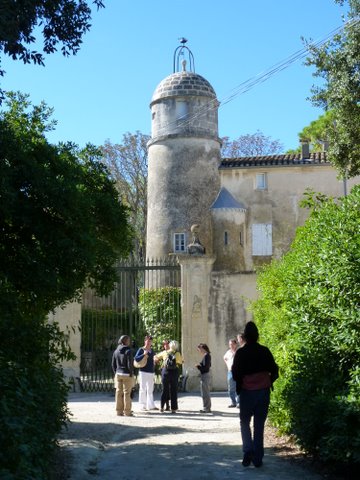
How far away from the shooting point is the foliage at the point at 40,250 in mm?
6355

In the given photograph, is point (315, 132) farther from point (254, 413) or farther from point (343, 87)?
point (254, 413)

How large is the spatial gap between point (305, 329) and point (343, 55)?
10916 millimetres

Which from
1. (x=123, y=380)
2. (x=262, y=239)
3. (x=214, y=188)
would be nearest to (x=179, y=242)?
(x=214, y=188)

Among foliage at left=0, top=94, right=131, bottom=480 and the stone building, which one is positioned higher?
the stone building

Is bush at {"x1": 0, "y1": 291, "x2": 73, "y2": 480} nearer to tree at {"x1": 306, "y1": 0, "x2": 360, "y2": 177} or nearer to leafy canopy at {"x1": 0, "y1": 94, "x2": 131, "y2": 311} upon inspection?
leafy canopy at {"x1": 0, "y1": 94, "x2": 131, "y2": 311}

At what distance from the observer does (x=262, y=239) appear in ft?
99.5

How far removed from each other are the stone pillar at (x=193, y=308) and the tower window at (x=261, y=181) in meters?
13.3

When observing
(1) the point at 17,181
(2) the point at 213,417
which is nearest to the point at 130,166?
(2) the point at 213,417

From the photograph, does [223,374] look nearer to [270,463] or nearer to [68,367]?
[68,367]

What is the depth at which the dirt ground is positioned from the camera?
23.4ft

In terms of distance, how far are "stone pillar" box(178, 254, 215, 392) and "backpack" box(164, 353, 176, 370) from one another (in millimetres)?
2993

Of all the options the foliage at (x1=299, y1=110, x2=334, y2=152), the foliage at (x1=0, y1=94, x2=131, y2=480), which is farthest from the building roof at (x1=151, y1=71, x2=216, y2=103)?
the foliage at (x1=0, y1=94, x2=131, y2=480)

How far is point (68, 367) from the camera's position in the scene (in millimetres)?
17719

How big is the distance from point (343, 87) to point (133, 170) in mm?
21642
